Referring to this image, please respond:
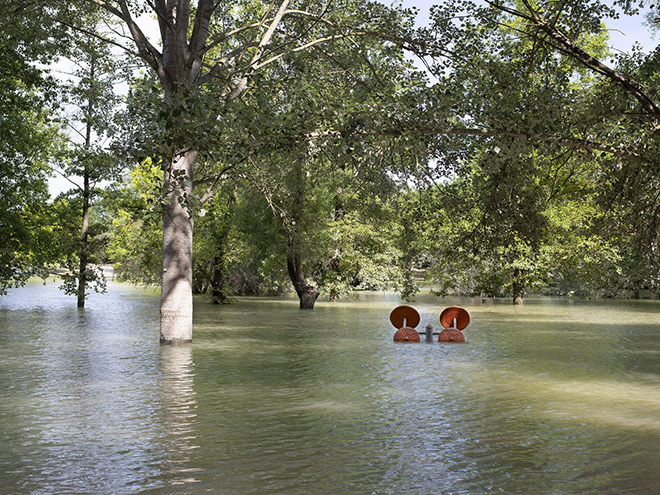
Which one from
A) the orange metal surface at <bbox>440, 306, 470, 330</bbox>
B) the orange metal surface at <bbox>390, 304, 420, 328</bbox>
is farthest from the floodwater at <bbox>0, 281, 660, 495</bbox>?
the orange metal surface at <bbox>390, 304, 420, 328</bbox>

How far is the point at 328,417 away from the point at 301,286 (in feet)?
89.0

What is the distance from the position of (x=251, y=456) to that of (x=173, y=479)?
1.04 meters

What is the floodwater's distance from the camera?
6.75 metres

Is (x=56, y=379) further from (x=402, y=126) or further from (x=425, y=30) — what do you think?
(x=425, y=30)

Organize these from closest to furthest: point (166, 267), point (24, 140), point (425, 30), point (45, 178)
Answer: point (425, 30), point (166, 267), point (24, 140), point (45, 178)

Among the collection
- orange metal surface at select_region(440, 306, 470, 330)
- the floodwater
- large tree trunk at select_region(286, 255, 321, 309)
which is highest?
large tree trunk at select_region(286, 255, 321, 309)

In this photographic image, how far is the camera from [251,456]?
7551mm

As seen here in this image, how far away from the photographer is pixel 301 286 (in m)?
36.7

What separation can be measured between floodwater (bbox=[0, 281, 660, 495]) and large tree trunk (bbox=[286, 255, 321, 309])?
1646 centimetres

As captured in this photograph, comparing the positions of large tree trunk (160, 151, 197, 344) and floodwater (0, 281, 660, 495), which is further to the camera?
large tree trunk (160, 151, 197, 344)

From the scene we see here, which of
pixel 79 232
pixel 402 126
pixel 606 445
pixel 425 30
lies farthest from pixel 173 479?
pixel 79 232

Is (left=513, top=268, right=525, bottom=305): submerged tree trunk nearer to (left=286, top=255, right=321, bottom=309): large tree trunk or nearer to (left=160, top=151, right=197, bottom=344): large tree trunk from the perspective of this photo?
(left=286, top=255, right=321, bottom=309): large tree trunk

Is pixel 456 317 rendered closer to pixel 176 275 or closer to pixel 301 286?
pixel 176 275

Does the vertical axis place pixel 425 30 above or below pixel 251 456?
above
